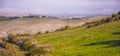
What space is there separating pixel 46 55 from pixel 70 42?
11.8 m

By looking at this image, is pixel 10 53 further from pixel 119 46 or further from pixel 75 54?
pixel 119 46

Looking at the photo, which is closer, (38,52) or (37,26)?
(38,52)

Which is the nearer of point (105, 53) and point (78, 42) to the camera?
point (105, 53)

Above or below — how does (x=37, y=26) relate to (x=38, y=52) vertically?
below

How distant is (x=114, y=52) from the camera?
32.4m

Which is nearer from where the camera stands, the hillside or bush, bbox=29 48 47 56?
bush, bbox=29 48 47 56

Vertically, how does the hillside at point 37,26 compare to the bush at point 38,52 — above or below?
below

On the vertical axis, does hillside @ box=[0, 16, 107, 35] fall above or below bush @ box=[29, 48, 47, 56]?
below

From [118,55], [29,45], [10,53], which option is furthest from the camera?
[29,45]

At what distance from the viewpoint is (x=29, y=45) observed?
50.7 metres

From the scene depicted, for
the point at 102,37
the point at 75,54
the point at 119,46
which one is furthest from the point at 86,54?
the point at 102,37

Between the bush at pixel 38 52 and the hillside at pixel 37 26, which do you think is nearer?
the bush at pixel 38 52

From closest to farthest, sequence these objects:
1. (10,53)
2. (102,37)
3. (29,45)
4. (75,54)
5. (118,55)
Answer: (118,55), (75,54), (10,53), (102,37), (29,45)

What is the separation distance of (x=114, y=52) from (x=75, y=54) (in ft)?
16.4
